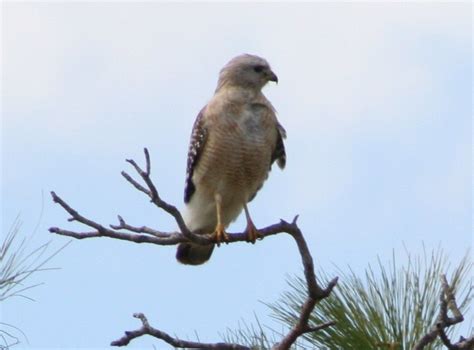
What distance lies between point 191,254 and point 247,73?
125 centimetres

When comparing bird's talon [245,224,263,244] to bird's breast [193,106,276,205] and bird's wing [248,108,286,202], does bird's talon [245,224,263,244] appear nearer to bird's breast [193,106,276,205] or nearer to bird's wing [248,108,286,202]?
bird's breast [193,106,276,205]

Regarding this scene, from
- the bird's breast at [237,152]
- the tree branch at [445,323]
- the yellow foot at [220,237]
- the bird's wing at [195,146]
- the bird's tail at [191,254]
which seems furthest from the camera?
the bird's tail at [191,254]

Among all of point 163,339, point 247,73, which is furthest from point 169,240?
point 247,73

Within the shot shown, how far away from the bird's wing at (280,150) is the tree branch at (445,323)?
2670 mm

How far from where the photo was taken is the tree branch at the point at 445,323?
3.44 m

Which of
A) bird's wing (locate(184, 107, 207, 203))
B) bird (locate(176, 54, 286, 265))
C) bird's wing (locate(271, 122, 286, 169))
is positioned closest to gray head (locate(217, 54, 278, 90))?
bird (locate(176, 54, 286, 265))

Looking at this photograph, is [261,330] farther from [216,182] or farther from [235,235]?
[216,182]

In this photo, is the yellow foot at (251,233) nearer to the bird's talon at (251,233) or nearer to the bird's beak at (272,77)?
the bird's talon at (251,233)

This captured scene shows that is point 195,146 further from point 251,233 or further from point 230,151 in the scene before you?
point 251,233

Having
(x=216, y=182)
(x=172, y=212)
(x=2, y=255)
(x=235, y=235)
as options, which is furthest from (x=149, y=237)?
(x=216, y=182)

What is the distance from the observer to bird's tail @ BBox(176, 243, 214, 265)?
641 centimetres

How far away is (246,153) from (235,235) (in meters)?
0.55

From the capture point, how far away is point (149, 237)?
4270 millimetres

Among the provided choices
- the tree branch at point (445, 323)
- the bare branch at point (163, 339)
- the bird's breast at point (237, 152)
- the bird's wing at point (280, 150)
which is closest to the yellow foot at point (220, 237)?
the bird's breast at point (237, 152)
